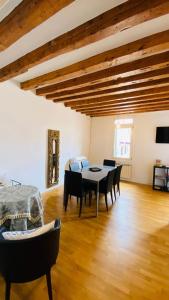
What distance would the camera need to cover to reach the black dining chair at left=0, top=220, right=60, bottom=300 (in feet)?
4.25

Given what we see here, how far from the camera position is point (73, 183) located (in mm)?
3346

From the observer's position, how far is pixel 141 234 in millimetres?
2766

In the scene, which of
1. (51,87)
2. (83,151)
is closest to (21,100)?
(51,87)

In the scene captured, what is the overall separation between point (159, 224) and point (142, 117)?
3.65m

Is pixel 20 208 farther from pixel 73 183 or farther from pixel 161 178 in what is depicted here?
pixel 161 178

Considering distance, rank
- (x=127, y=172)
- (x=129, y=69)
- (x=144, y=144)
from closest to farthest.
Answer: (x=129, y=69)
(x=144, y=144)
(x=127, y=172)

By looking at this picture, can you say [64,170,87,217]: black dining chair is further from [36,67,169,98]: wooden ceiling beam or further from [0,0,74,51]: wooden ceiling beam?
[0,0,74,51]: wooden ceiling beam

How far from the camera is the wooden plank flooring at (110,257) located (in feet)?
5.61

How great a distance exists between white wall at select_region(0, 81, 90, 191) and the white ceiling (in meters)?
1.05

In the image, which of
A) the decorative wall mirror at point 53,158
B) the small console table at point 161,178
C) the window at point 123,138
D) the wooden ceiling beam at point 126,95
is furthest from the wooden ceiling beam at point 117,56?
the small console table at point 161,178

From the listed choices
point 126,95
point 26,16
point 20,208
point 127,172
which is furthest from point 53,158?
point 26,16

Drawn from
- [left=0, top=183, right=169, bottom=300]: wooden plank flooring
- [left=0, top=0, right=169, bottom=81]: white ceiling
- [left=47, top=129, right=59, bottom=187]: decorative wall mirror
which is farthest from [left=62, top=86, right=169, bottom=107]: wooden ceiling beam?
[left=0, top=183, right=169, bottom=300]: wooden plank flooring

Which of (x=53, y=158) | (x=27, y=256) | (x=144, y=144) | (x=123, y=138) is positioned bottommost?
(x=27, y=256)

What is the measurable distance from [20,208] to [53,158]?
2.84 meters
